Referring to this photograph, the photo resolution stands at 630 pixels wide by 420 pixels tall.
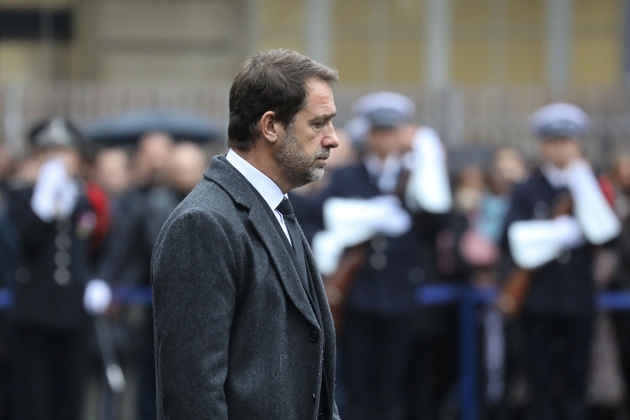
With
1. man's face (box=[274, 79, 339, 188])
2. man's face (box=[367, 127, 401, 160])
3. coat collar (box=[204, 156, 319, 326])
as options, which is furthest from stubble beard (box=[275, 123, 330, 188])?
man's face (box=[367, 127, 401, 160])

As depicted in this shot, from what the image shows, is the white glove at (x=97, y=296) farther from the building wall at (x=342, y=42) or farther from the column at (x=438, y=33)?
the column at (x=438, y=33)

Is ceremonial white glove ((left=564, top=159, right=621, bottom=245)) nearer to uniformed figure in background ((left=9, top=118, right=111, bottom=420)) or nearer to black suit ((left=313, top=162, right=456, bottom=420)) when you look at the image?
black suit ((left=313, top=162, right=456, bottom=420))

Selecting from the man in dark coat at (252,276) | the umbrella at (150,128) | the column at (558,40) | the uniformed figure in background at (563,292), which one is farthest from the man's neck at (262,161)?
the column at (558,40)

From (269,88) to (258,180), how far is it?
10.6 inches

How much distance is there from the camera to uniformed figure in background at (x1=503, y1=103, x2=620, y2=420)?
24.3 feet

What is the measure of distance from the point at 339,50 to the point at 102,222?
1100cm

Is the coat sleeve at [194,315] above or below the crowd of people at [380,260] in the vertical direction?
above

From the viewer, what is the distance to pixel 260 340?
3.12m

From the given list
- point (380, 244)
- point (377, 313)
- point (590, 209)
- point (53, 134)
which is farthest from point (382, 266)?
point (53, 134)

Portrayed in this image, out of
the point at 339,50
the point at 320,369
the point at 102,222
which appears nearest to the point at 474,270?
the point at 102,222

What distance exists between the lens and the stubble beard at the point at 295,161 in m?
3.25

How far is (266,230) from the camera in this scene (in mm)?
3217

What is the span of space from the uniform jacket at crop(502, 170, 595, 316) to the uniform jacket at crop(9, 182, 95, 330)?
2.86 m

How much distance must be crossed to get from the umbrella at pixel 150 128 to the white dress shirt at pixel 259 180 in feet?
27.1
